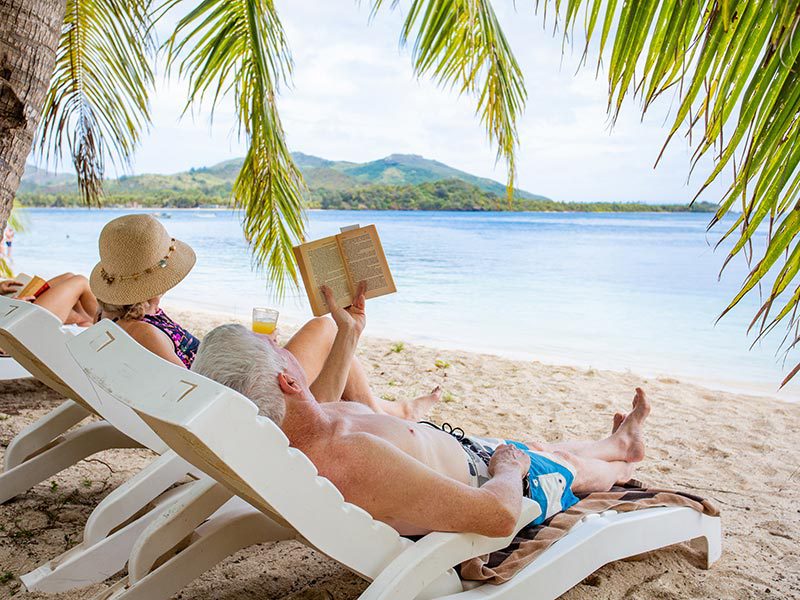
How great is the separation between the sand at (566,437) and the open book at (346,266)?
32.7 inches

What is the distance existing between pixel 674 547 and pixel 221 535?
153 centimetres

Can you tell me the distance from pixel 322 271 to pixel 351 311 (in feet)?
0.51

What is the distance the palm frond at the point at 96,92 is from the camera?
4.80 metres

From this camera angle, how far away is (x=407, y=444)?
1.78 m

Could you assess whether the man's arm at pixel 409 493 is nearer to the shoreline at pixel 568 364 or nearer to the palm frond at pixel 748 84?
the palm frond at pixel 748 84

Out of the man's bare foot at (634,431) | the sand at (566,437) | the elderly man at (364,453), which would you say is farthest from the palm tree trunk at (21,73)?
the man's bare foot at (634,431)

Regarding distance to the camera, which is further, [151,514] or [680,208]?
[680,208]

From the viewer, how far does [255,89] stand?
492 cm

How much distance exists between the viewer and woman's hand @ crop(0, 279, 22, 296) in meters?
4.02

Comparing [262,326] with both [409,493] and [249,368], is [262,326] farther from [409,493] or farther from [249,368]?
[409,493]

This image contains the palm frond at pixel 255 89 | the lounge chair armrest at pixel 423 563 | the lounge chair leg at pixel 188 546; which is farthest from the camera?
the palm frond at pixel 255 89

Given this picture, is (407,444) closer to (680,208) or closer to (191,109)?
(191,109)

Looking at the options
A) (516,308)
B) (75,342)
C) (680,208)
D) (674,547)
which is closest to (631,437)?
(674,547)

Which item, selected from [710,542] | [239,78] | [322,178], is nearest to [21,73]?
[710,542]
